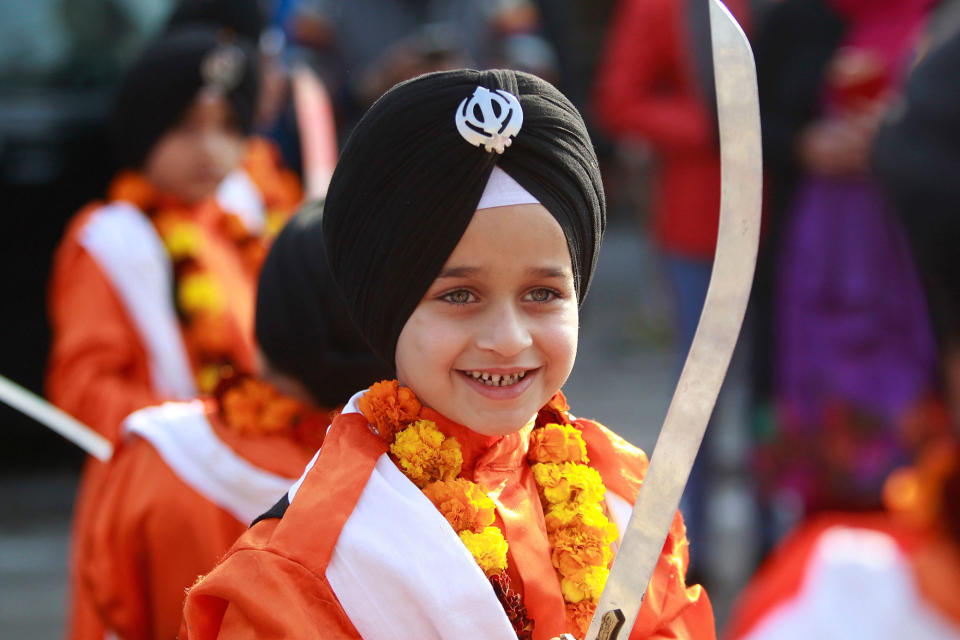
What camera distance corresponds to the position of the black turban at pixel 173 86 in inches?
171

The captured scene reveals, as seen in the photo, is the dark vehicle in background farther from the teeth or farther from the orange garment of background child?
the teeth

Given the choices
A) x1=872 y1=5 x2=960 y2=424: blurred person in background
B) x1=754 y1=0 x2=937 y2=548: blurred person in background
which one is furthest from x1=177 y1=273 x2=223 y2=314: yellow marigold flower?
x1=872 y1=5 x2=960 y2=424: blurred person in background

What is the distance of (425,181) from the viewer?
2000 millimetres

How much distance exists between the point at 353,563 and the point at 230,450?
3.40ft

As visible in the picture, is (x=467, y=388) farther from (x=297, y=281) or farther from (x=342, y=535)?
(x=297, y=281)

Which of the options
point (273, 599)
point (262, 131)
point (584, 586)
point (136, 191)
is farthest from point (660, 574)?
point (262, 131)

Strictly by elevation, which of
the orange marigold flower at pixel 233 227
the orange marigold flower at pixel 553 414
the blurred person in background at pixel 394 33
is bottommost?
the orange marigold flower at pixel 553 414

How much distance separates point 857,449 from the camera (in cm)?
443

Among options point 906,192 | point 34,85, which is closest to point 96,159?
point 34,85

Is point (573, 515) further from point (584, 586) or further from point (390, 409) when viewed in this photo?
point (390, 409)

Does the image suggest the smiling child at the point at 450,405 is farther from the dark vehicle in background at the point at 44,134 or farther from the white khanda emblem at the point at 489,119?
the dark vehicle in background at the point at 44,134

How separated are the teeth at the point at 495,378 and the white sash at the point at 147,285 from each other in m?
2.12

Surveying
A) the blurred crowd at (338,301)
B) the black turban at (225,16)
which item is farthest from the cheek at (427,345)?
the black turban at (225,16)

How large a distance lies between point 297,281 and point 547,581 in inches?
39.2
